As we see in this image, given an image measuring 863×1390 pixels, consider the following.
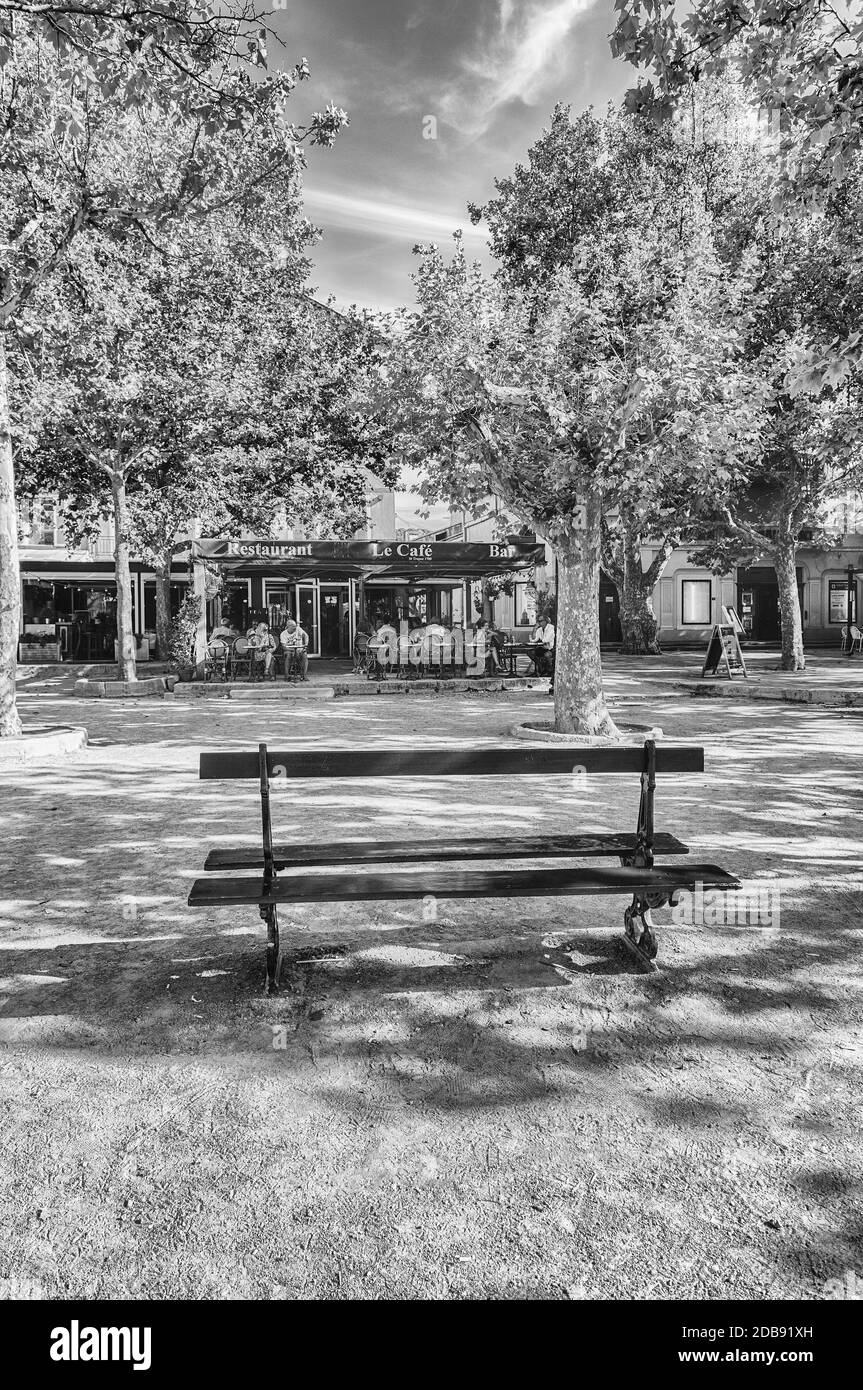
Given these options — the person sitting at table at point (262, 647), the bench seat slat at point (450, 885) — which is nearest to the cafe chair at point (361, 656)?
the person sitting at table at point (262, 647)

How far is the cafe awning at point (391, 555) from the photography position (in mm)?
19531

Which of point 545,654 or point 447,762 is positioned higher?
point 545,654

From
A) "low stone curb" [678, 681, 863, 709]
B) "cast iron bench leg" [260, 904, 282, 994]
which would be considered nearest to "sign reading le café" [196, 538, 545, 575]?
"low stone curb" [678, 681, 863, 709]

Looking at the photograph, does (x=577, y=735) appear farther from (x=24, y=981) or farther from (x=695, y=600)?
(x=695, y=600)

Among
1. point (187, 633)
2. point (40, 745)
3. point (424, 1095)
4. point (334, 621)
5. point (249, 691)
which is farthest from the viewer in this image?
point (334, 621)

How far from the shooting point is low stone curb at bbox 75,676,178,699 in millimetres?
18125

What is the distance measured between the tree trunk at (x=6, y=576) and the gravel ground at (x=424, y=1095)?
526cm

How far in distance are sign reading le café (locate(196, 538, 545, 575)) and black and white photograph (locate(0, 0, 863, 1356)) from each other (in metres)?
0.28

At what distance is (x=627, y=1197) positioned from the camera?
2340 mm

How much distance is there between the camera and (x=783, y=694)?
53.2ft

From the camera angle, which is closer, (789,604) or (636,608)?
(789,604)

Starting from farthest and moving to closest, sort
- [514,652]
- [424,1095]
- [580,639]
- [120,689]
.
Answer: [514,652] < [120,689] < [580,639] < [424,1095]

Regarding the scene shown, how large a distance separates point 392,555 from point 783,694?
8.74 meters

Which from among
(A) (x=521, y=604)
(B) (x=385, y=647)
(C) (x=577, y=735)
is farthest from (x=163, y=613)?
(A) (x=521, y=604)
